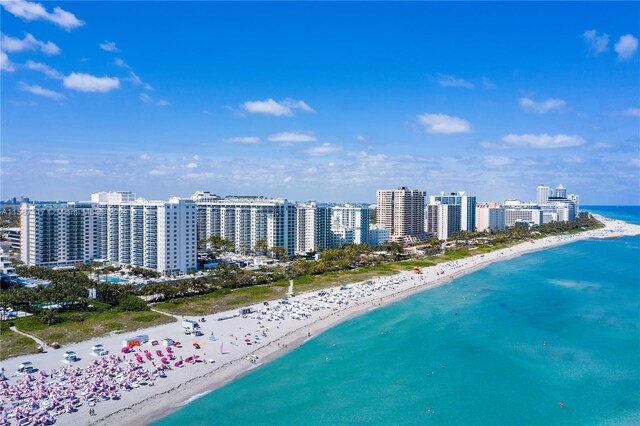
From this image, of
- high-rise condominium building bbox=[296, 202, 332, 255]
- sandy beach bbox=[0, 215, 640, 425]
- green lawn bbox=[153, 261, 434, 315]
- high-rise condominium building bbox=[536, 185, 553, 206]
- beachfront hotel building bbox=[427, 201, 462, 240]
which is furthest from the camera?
high-rise condominium building bbox=[536, 185, 553, 206]

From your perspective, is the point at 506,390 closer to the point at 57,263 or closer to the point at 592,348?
the point at 592,348

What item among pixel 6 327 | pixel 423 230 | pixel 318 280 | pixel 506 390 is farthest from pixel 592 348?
pixel 423 230

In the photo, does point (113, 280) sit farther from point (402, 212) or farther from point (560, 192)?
point (560, 192)

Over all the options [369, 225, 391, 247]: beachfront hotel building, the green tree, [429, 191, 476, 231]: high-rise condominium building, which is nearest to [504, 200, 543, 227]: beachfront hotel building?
[429, 191, 476, 231]: high-rise condominium building

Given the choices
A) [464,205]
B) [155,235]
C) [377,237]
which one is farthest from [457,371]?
[464,205]

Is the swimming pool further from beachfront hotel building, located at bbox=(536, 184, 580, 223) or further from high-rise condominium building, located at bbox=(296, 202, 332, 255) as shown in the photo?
beachfront hotel building, located at bbox=(536, 184, 580, 223)

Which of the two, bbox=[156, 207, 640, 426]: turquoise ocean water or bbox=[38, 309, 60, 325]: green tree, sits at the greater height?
bbox=[38, 309, 60, 325]: green tree
